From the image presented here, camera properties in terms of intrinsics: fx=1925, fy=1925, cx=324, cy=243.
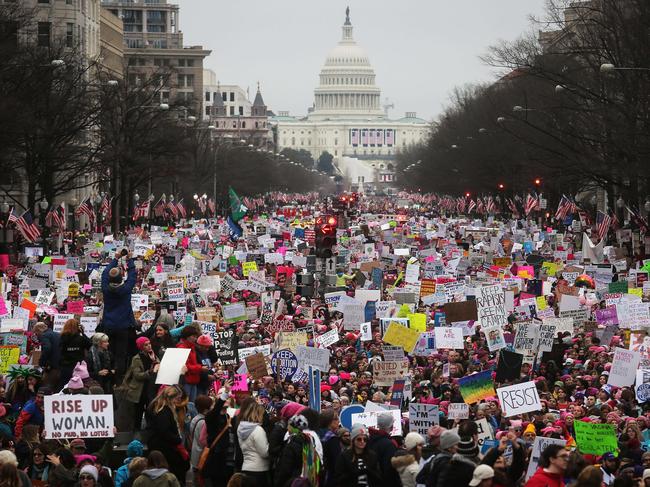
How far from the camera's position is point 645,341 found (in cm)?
2267

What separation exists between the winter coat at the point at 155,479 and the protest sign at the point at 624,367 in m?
7.62

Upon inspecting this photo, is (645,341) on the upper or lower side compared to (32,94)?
lower

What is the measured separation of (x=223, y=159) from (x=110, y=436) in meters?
104

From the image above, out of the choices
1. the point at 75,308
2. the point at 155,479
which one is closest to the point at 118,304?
the point at 155,479

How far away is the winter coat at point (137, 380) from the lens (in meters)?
18.2

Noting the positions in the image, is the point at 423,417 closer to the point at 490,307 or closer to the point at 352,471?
the point at 352,471

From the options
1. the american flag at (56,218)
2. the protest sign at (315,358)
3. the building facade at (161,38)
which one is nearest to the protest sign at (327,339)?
the protest sign at (315,358)

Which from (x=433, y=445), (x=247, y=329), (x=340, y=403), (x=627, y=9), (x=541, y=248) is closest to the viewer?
(x=433, y=445)

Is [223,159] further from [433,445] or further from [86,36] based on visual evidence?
[433,445]

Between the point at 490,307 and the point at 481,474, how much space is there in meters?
12.8

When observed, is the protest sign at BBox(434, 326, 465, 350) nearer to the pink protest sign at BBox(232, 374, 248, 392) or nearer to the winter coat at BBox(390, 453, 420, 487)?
the pink protest sign at BBox(232, 374, 248, 392)

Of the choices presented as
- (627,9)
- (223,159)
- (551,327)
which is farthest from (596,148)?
(223,159)

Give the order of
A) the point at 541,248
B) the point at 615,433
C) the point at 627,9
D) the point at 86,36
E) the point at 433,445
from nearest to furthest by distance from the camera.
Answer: the point at 433,445 < the point at 615,433 < the point at 541,248 < the point at 627,9 < the point at 86,36

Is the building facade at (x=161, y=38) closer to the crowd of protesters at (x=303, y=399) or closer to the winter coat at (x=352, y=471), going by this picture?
the crowd of protesters at (x=303, y=399)
